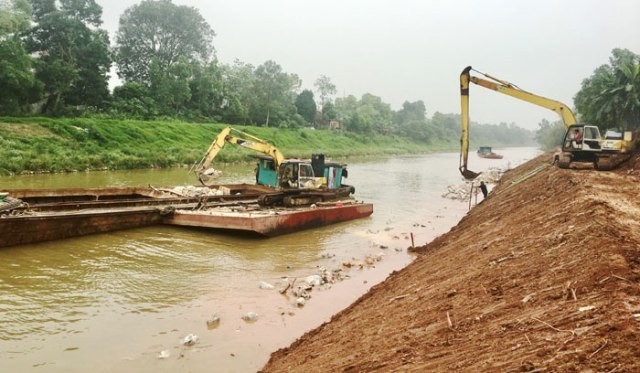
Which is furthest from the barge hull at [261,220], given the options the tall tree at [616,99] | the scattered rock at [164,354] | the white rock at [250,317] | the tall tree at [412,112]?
the tall tree at [412,112]

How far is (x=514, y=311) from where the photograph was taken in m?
4.39

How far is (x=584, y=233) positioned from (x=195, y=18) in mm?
72951

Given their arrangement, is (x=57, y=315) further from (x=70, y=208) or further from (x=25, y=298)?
(x=70, y=208)

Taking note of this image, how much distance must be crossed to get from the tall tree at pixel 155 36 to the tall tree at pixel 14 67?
2621 cm

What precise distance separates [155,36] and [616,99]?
59.3 m

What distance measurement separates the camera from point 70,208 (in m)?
13.5

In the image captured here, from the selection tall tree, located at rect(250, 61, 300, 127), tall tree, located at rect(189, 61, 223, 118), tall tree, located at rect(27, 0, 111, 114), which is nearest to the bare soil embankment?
tall tree, located at rect(27, 0, 111, 114)

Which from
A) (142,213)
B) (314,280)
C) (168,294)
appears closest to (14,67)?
(142,213)

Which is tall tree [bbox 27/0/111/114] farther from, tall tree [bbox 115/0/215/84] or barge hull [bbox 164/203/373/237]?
barge hull [bbox 164/203/373/237]

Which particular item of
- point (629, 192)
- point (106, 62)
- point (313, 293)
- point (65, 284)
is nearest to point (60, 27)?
point (106, 62)

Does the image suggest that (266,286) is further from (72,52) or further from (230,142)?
(72,52)

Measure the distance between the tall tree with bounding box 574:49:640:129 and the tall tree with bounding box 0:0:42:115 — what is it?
40.6 m

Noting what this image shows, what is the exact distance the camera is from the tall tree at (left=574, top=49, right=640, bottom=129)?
2922cm

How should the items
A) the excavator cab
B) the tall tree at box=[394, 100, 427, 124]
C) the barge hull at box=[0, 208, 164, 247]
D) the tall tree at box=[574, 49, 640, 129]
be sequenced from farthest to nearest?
the tall tree at box=[394, 100, 427, 124], the tall tree at box=[574, 49, 640, 129], the excavator cab, the barge hull at box=[0, 208, 164, 247]
